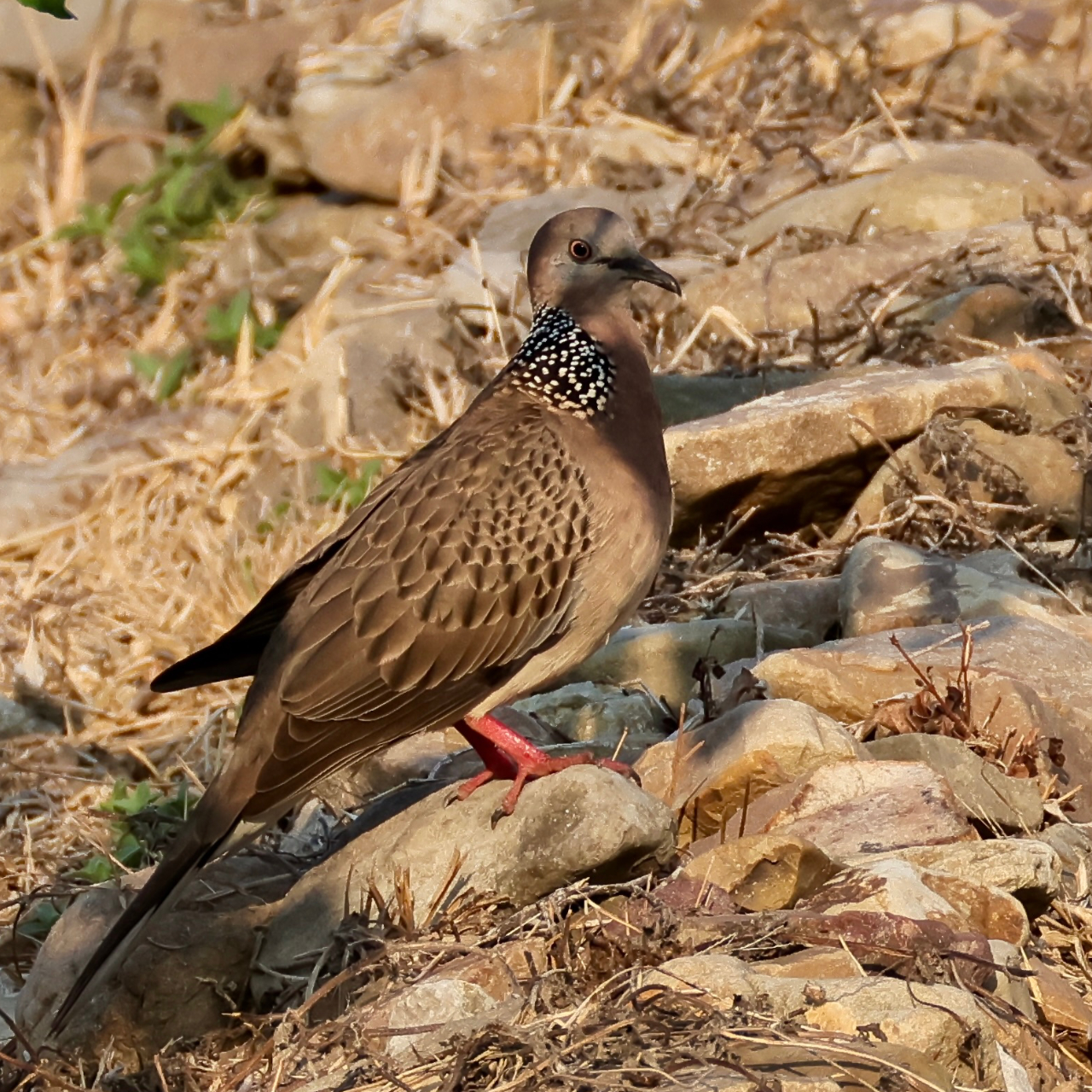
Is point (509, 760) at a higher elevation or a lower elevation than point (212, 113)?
lower

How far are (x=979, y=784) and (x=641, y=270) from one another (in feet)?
5.61

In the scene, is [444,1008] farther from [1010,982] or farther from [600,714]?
[600,714]

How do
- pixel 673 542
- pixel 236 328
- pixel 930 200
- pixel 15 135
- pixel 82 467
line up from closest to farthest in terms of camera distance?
pixel 673 542 → pixel 930 200 → pixel 82 467 → pixel 236 328 → pixel 15 135

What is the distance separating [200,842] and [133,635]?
3662 millimetres

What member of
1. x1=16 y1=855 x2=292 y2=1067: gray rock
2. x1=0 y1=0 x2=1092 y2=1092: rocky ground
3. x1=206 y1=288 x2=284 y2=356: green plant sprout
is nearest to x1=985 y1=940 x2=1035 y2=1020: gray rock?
x1=0 y1=0 x2=1092 y2=1092: rocky ground

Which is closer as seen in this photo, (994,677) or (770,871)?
(770,871)

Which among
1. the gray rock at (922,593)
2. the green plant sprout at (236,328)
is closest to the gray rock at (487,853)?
the gray rock at (922,593)

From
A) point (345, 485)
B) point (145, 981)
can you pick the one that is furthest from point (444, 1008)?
point (345, 485)

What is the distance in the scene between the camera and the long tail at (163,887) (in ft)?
13.5

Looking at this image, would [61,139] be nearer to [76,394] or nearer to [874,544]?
[76,394]

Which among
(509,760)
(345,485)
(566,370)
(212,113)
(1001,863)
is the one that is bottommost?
(345,485)

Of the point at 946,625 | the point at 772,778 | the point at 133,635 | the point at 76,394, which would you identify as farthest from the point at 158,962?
the point at 76,394

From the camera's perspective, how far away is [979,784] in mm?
4652

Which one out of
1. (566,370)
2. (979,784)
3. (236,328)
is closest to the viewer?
(979,784)
